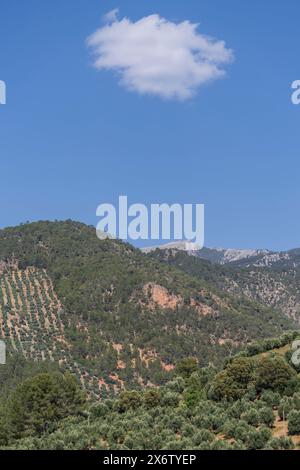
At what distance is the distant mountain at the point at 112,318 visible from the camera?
14038 cm

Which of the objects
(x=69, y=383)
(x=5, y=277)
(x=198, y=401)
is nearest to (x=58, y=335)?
(x=5, y=277)

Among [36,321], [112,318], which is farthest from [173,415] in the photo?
[112,318]

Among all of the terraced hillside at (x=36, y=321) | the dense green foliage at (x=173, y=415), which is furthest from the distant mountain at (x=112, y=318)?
the dense green foliage at (x=173, y=415)

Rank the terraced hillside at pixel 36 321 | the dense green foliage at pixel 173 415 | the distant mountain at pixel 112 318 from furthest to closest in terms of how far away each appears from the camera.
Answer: the distant mountain at pixel 112 318
the terraced hillside at pixel 36 321
the dense green foliage at pixel 173 415

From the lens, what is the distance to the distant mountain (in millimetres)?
140375

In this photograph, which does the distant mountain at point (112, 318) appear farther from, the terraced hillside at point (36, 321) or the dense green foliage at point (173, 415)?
the dense green foliage at point (173, 415)

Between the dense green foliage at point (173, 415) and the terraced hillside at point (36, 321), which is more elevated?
the terraced hillside at point (36, 321)

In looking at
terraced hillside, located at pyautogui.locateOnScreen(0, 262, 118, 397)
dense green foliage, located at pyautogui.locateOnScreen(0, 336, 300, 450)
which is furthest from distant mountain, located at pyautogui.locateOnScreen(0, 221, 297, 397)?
dense green foliage, located at pyautogui.locateOnScreen(0, 336, 300, 450)

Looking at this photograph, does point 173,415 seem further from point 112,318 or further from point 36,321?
point 112,318

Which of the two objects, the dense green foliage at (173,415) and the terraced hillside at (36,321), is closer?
the dense green foliage at (173,415)

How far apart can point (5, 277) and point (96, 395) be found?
69152 mm

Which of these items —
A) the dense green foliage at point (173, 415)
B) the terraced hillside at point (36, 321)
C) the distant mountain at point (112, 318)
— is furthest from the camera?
the distant mountain at point (112, 318)

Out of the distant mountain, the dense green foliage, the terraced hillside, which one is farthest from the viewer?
the distant mountain

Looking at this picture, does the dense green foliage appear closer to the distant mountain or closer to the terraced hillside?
the distant mountain
